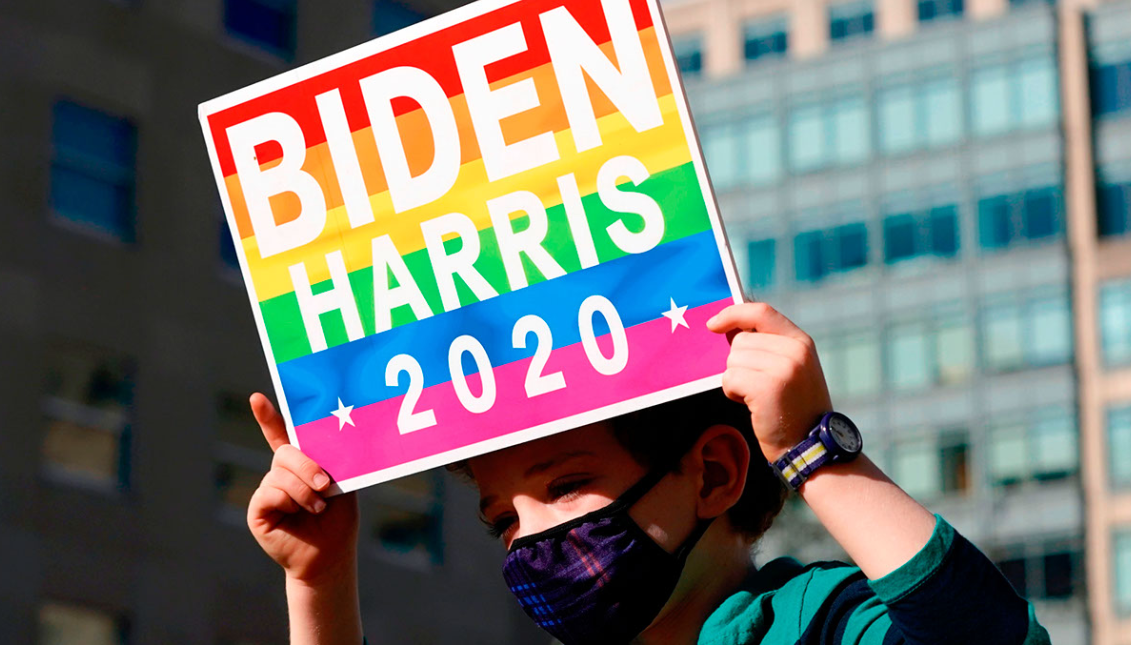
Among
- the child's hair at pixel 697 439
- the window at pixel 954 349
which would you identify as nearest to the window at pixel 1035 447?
the window at pixel 954 349

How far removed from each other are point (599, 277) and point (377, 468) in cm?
60

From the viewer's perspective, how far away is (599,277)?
3.64 m

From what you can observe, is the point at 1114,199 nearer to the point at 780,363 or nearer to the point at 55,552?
the point at 55,552

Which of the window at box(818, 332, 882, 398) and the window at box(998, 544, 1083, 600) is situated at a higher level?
the window at box(818, 332, 882, 398)

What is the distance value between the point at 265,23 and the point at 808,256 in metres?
28.1

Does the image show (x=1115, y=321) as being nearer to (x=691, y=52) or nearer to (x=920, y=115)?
(x=920, y=115)

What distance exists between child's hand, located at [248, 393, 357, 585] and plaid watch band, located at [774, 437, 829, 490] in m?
1.09

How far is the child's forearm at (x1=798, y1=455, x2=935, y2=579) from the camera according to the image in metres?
3.02

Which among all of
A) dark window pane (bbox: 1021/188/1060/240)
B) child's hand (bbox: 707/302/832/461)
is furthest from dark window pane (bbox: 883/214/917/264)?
child's hand (bbox: 707/302/832/461)

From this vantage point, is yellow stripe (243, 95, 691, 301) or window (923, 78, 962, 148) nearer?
yellow stripe (243, 95, 691, 301)

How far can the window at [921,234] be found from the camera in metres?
50.0

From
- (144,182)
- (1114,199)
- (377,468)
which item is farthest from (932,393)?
(377,468)

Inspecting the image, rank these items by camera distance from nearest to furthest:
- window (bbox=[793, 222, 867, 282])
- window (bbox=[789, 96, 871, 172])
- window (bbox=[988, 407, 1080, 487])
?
window (bbox=[988, 407, 1080, 487]) → window (bbox=[793, 222, 867, 282]) → window (bbox=[789, 96, 871, 172])

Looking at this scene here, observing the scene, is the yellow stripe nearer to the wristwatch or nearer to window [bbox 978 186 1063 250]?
the wristwatch
